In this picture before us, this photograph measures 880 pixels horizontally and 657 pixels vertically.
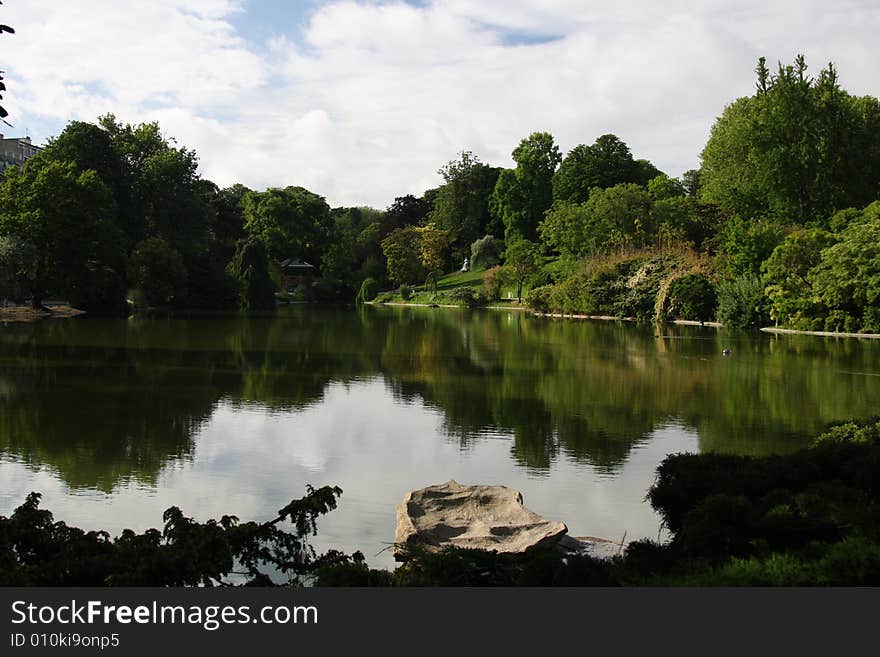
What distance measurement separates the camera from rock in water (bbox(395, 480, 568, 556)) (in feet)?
22.3

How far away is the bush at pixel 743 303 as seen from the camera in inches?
1475

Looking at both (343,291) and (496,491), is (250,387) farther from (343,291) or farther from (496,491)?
(343,291)

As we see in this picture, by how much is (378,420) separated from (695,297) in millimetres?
31195

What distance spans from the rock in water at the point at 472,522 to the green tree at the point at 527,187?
72225 mm

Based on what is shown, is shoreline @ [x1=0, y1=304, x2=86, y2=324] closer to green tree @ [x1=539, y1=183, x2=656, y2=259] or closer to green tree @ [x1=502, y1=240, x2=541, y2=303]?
green tree @ [x1=502, y1=240, x2=541, y2=303]

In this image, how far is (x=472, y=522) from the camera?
24.0 feet

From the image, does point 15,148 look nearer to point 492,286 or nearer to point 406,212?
point 406,212

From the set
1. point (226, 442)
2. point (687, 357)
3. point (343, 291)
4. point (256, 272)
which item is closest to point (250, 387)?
point (226, 442)

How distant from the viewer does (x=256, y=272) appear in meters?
62.5

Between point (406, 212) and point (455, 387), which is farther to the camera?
point (406, 212)

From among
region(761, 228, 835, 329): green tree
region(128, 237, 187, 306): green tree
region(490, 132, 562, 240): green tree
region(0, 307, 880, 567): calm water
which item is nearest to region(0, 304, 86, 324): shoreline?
region(128, 237, 187, 306): green tree

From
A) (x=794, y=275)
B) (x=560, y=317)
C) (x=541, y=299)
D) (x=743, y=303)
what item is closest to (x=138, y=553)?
(x=794, y=275)

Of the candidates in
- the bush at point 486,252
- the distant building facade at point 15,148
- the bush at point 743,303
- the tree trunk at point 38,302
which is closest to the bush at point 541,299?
the bush at point 743,303

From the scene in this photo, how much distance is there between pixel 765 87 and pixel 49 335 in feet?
127
